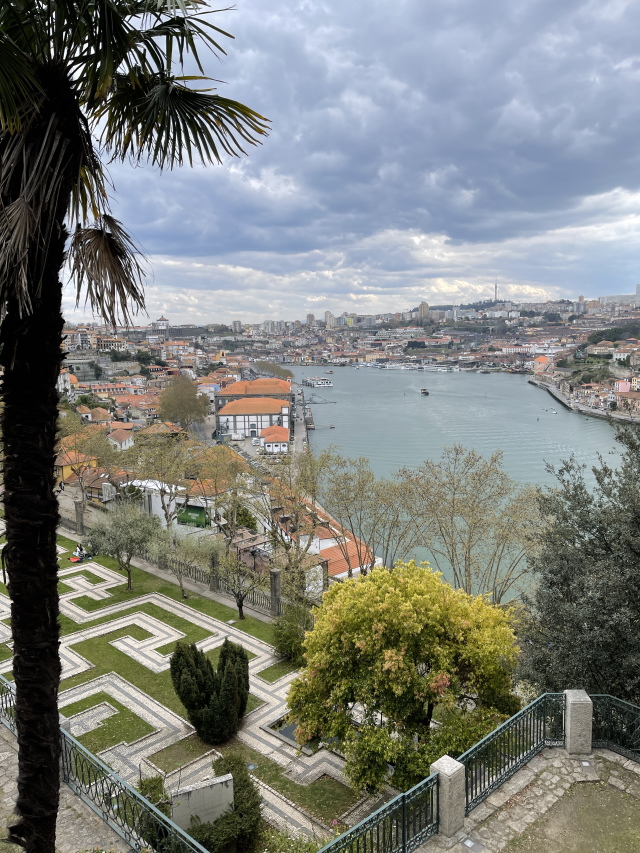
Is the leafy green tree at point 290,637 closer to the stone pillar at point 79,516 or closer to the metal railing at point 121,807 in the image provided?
the metal railing at point 121,807

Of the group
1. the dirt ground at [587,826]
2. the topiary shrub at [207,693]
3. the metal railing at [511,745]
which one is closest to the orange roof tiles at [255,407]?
the topiary shrub at [207,693]

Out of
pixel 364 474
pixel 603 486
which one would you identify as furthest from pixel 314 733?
pixel 364 474

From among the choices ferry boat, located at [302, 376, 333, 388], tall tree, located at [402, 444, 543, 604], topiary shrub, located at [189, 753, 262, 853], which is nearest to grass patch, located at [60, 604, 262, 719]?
topiary shrub, located at [189, 753, 262, 853]

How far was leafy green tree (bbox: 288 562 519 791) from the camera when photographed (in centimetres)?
616

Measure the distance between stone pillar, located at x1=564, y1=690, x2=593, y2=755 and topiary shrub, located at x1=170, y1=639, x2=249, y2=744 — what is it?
15.4 ft

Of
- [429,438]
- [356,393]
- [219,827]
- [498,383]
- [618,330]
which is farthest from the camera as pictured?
[618,330]

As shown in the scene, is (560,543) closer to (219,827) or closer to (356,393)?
(219,827)

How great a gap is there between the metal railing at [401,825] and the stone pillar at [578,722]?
162cm

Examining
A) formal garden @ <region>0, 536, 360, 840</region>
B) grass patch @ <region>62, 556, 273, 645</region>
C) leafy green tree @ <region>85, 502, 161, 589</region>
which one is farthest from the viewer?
leafy green tree @ <region>85, 502, 161, 589</region>

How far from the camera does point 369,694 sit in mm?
6297

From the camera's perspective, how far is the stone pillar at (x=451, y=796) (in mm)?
4246

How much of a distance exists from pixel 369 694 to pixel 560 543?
8.92 feet

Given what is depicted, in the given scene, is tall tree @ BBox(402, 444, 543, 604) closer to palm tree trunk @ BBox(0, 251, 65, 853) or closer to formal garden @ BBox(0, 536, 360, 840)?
formal garden @ BBox(0, 536, 360, 840)

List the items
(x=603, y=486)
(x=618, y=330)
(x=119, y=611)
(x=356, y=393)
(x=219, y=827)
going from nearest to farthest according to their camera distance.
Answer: (x=219, y=827), (x=603, y=486), (x=119, y=611), (x=356, y=393), (x=618, y=330)
